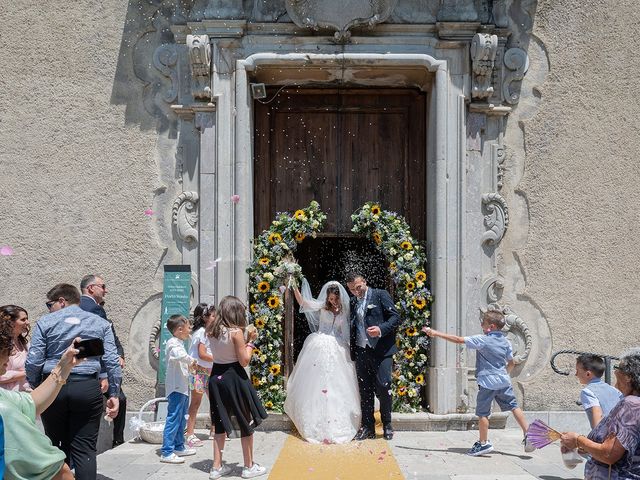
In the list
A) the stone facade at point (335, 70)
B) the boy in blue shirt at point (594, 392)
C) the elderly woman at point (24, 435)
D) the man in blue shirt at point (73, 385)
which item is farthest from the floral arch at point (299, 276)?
the elderly woman at point (24, 435)

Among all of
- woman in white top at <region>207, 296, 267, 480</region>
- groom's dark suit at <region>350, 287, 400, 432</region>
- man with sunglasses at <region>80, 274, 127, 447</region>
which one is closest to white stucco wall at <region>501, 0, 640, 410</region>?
groom's dark suit at <region>350, 287, 400, 432</region>

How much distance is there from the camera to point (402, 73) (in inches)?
427

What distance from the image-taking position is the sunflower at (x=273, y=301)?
10.3 m

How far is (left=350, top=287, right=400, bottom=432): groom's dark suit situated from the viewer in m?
9.59

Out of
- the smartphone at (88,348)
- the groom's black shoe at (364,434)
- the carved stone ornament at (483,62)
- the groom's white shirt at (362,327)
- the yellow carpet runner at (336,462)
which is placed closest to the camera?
the smartphone at (88,348)

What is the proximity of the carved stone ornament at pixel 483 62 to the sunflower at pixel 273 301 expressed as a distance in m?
3.29

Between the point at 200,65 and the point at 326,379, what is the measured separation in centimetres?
387

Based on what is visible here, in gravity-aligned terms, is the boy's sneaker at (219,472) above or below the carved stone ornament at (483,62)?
below

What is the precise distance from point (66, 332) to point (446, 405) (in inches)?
200

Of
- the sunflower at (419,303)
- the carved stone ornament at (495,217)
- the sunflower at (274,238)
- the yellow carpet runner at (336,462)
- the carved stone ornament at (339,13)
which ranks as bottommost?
the yellow carpet runner at (336,462)

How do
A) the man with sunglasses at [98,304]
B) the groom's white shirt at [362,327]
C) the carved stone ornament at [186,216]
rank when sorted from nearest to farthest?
the man with sunglasses at [98,304] < the groom's white shirt at [362,327] < the carved stone ornament at [186,216]

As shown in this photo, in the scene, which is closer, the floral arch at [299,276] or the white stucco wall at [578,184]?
the floral arch at [299,276]

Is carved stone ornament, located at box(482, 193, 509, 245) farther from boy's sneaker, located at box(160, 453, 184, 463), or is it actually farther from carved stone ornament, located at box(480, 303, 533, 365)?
boy's sneaker, located at box(160, 453, 184, 463)

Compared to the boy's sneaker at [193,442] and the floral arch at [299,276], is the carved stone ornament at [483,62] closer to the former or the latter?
the floral arch at [299,276]
